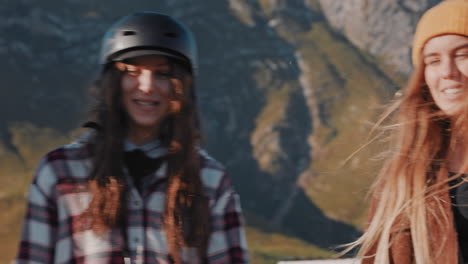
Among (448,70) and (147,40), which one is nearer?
(448,70)

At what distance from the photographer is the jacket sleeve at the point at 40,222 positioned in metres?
3.61

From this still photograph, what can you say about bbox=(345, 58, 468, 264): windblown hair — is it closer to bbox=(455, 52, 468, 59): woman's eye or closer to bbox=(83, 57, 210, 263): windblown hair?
bbox=(455, 52, 468, 59): woman's eye

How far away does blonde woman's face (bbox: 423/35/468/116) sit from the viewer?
12.2ft

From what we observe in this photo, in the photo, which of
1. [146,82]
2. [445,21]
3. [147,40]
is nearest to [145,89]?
[146,82]

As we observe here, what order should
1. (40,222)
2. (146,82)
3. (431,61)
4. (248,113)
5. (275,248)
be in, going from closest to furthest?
1. (40,222)
2. (431,61)
3. (146,82)
4. (275,248)
5. (248,113)

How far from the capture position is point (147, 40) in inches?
162

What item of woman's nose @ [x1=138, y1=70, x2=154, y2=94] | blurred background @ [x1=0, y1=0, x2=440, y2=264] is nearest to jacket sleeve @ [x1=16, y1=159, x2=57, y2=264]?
woman's nose @ [x1=138, y1=70, x2=154, y2=94]

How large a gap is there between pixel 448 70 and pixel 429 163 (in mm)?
733

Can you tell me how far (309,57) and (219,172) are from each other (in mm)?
198057

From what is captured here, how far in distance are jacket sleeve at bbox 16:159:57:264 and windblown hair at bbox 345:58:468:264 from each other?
224 centimetres

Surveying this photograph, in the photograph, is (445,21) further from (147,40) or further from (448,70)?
(147,40)

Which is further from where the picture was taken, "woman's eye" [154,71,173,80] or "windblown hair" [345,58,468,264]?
"woman's eye" [154,71,173,80]

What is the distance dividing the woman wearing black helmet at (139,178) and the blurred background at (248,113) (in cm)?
11545

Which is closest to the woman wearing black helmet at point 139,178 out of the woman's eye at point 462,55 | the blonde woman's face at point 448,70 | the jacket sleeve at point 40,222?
the jacket sleeve at point 40,222
